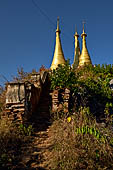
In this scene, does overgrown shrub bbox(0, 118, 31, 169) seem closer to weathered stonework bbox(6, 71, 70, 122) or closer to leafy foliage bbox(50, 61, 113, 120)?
weathered stonework bbox(6, 71, 70, 122)

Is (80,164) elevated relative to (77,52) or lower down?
lower down

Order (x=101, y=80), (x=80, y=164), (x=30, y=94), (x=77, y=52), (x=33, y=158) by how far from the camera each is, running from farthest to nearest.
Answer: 1. (x=77, y=52)
2. (x=101, y=80)
3. (x=30, y=94)
4. (x=33, y=158)
5. (x=80, y=164)

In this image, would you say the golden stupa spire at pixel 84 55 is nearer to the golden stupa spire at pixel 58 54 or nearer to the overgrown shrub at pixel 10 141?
the golden stupa spire at pixel 58 54

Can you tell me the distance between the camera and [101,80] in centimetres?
716

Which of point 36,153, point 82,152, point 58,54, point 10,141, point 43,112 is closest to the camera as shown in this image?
point 82,152

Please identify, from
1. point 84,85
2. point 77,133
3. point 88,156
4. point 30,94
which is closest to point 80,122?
point 77,133

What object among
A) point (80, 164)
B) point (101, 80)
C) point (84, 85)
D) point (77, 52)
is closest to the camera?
point (80, 164)

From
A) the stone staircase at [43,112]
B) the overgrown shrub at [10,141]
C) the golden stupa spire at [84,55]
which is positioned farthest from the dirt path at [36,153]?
the golden stupa spire at [84,55]

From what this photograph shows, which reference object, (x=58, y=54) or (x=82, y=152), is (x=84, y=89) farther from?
(x=58, y=54)

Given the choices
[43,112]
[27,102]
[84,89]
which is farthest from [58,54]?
[27,102]

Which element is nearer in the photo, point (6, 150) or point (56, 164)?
point (56, 164)

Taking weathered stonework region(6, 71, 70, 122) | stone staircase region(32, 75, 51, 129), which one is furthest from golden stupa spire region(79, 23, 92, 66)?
weathered stonework region(6, 71, 70, 122)

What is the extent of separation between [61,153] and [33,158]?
23.1 inches

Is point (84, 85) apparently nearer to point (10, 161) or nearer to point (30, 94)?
point (30, 94)
